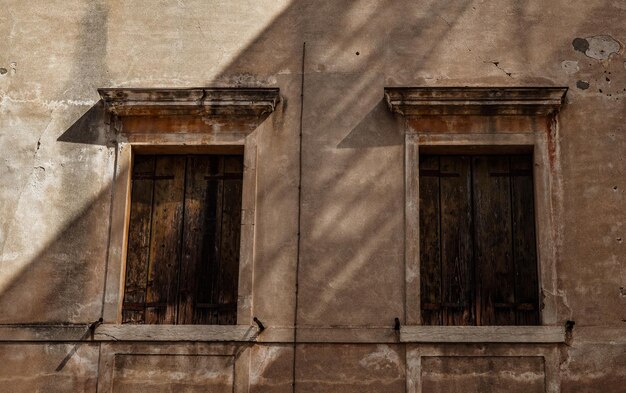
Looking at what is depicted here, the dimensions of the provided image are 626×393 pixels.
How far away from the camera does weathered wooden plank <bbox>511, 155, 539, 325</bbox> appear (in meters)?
7.31

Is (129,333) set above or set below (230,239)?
below

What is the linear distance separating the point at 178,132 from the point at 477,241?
115 inches

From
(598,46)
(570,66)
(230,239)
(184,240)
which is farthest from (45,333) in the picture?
(598,46)

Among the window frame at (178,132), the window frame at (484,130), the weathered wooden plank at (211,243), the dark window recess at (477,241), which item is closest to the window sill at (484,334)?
the dark window recess at (477,241)

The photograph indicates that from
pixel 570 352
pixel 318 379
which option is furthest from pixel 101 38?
pixel 570 352

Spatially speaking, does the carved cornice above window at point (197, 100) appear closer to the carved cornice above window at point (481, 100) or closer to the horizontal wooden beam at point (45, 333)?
the carved cornice above window at point (481, 100)

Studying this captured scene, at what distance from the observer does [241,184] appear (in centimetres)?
773

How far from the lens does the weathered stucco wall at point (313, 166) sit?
23.3 feet

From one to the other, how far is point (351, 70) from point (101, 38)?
7.95 feet

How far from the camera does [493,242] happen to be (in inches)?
Result: 295

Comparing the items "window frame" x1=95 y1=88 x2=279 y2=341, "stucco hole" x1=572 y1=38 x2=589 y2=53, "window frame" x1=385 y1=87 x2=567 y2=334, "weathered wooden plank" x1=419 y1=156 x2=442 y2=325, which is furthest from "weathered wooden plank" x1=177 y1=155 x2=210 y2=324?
"stucco hole" x1=572 y1=38 x2=589 y2=53

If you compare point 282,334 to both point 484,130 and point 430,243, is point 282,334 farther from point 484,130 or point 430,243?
point 484,130

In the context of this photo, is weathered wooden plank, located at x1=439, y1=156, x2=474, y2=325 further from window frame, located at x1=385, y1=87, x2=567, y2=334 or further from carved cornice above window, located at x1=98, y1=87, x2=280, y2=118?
carved cornice above window, located at x1=98, y1=87, x2=280, y2=118

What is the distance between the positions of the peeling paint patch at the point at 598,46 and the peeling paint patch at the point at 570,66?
0.14m
